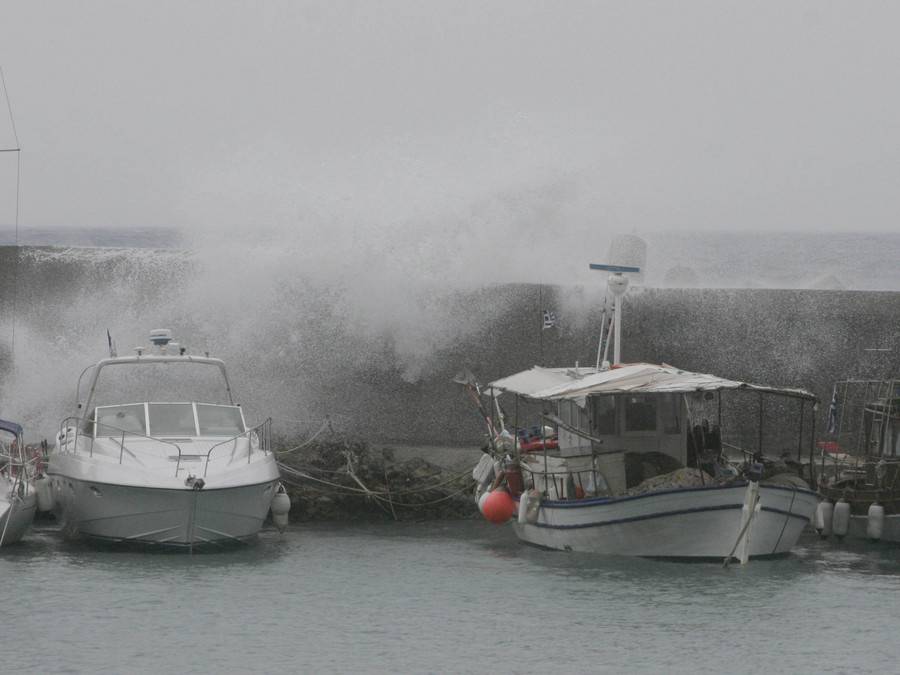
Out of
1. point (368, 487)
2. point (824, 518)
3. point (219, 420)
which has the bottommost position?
point (824, 518)

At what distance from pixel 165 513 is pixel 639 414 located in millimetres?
5781

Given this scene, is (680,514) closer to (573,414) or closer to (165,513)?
(573,414)

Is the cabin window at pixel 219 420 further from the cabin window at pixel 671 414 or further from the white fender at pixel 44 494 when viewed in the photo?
the cabin window at pixel 671 414

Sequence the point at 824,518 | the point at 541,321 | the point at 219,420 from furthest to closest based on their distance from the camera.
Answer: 1. the point at 541,321
2. the point at 824,518
3. the point at 219,420

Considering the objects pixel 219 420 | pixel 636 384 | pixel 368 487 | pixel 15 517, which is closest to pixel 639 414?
pixel 636 384

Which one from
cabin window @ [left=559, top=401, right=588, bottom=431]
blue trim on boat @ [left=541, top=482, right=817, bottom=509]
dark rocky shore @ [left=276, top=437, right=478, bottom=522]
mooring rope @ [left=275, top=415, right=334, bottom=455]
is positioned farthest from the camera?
mooring rope @ [left=275, top=415, right=334, bottom=455]

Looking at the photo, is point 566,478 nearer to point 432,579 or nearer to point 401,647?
point 432,579

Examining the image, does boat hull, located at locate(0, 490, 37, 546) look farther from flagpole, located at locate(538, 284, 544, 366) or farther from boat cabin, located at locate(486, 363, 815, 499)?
flagpole, located at locate(538, 284, 544, 366)

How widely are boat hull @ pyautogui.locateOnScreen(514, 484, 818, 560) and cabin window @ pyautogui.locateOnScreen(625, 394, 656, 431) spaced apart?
4.76 ft

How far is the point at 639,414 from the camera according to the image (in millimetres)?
18641

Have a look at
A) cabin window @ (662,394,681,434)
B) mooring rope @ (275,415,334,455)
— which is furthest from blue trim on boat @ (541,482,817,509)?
mooring rope @ (275,415,334,455)

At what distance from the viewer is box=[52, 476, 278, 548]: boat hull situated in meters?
16.8

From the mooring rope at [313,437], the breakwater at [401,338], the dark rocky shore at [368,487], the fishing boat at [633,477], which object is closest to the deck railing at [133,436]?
the dark rocky shore at [368,487]

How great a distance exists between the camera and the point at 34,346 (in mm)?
24391
